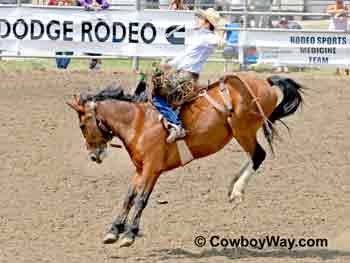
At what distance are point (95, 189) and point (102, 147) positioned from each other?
1810 millimetres

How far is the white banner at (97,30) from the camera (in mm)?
17203

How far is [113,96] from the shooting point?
932 cm

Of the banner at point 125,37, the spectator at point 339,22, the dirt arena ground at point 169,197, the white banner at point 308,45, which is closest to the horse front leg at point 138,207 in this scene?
the dirt arena ground at point 169,197

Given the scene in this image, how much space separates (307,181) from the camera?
11.4 meters

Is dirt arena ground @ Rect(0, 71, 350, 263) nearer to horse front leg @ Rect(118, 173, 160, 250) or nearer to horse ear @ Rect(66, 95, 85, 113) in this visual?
horse front leg @ Rect(118, 173, 160, 250)

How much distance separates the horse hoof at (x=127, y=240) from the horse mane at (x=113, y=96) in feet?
4.21

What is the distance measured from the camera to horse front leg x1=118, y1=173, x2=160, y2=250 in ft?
28.9

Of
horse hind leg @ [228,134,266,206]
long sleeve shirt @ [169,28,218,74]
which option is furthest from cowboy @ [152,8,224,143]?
horse hind leg @ [228,134,266,206]

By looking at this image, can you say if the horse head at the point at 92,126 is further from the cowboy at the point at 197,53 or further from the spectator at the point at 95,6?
the spectator at the point at 95,6

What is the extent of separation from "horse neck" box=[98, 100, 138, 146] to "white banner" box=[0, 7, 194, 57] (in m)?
8.10

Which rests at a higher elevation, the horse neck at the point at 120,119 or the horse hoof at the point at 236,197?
the horse neck at the point at 120,119

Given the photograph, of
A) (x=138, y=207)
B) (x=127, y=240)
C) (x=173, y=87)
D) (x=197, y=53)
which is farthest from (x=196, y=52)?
(x=127, y=240)

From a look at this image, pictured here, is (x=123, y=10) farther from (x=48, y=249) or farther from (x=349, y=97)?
(x=48, y=249)

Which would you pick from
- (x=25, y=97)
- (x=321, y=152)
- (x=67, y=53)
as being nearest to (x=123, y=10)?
(x=67, y=53)
